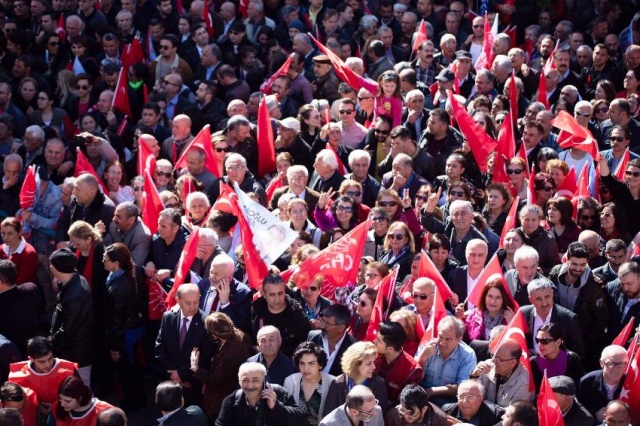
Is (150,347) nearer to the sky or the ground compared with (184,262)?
nearer to the ground

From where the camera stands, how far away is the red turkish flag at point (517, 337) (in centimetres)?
898

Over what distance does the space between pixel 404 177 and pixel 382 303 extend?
2.35 m

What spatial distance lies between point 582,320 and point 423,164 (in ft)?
9.69

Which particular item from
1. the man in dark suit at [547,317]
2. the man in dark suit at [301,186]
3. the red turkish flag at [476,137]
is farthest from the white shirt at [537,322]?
the red turkish flag at [476,137]

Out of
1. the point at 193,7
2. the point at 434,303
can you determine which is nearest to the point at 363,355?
the point at 434,303

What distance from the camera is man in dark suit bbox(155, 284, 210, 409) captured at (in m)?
9.73

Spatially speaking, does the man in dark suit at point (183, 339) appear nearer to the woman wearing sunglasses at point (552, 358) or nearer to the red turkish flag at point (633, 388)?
the woman wearing sunglasses at point (552, 358)

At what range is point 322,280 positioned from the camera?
10086 millimetres

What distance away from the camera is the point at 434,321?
9438mm

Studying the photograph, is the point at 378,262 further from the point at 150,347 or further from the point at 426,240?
the point at 150,347

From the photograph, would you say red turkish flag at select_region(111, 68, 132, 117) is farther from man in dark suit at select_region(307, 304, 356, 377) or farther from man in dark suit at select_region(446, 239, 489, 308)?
man in dark suit at select_region(307, 304, 356, 377)

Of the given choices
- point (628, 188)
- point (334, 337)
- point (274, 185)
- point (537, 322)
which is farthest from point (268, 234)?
point (628, 188)

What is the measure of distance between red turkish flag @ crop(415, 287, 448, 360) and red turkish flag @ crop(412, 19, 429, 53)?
21.3 ft

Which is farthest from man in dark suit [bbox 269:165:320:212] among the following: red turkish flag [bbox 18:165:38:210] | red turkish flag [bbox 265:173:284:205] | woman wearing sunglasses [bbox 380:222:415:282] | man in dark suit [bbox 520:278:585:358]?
man in dark suit [bbox 520:278:585:358]
